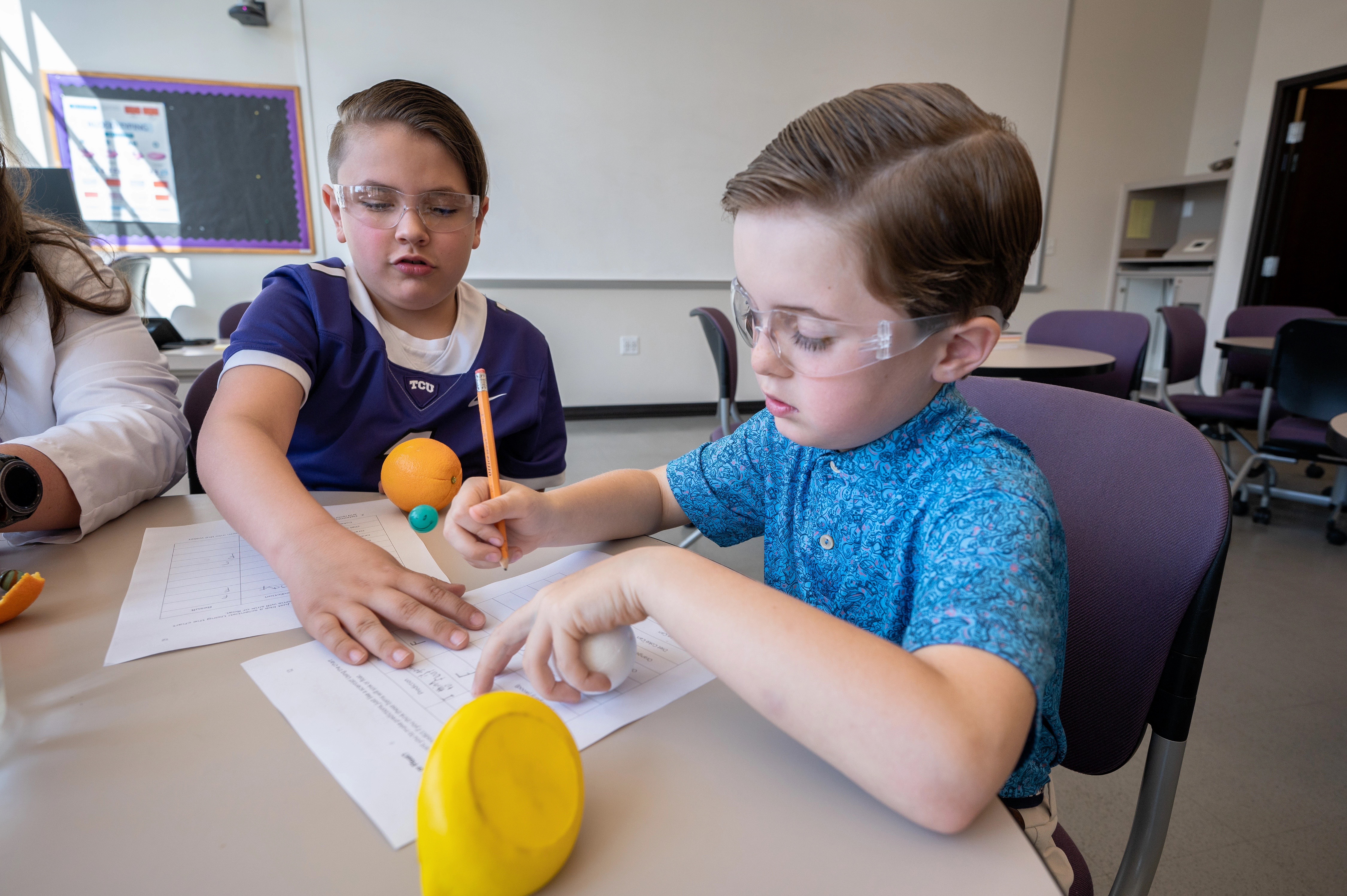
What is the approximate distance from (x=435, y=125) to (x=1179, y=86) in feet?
21.5

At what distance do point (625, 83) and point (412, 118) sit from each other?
3.64 metres

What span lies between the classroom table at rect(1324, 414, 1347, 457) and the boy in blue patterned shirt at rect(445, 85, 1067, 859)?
1.45 meters

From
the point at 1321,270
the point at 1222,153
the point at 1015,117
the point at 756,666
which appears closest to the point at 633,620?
the point at 756,666

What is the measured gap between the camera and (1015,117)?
486 centimetres

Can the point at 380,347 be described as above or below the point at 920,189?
below

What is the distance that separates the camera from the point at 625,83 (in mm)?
4195

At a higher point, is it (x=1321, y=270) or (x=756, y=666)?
(x=1321, y=270)

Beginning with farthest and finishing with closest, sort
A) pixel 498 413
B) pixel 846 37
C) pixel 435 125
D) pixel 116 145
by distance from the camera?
pixel 846 37 < pixel 116 145 < pixel 498 413 < pixel 435 125

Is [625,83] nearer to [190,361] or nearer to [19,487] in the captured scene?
[190,361]

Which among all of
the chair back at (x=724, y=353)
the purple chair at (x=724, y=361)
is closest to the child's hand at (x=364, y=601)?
the purple chair at (x=724, y=361)

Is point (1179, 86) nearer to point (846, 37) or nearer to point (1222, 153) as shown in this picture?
point (1222, 153)

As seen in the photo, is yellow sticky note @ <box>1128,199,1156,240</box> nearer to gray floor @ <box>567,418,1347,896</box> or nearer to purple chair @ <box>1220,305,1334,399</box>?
purple chair @ <box>1220,305,1334,399</box>

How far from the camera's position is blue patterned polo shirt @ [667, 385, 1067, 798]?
18.1 inches

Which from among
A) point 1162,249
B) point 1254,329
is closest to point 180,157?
point 1254,329
